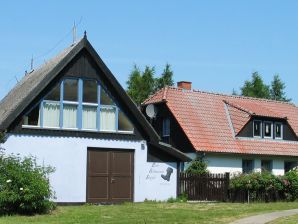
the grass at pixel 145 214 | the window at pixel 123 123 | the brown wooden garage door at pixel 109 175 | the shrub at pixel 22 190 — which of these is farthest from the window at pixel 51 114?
the grass at pixel 145 214

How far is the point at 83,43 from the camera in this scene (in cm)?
2589

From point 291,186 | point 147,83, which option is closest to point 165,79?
point 147,83

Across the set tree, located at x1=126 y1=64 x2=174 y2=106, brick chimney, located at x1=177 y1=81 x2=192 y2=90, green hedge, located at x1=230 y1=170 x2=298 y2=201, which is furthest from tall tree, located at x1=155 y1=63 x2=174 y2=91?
green hedge, located at x1=230 y1=170 x2=298 y2=201

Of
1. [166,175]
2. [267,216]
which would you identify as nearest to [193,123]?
[166,175]

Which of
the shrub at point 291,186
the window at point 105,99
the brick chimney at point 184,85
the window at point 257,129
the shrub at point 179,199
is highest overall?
the brick chimney at point 184,85

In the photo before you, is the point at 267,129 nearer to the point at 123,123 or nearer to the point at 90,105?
the point at 123,123

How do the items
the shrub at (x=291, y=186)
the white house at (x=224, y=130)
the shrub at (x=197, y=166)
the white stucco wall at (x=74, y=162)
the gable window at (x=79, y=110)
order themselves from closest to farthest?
the white stucco wall at (x=74, y=162) → the gable window at (x=79, y=110) → the shrub at (x=291, y=186) → the shrub at (x=197, y=166) → the white house at (x=224, y=130)

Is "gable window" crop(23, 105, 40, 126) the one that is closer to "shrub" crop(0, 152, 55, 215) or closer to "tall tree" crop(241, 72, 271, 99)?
"shrub" crop(0, 152, 55, 215)

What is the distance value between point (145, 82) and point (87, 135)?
110ft

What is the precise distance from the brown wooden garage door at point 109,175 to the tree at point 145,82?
31021 millimetres

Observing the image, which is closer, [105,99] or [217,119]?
[105,99]

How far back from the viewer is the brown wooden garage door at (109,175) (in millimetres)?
26406

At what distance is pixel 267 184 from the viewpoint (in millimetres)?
29578

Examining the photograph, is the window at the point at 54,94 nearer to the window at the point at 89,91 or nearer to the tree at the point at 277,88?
the window at the point at 89,91
